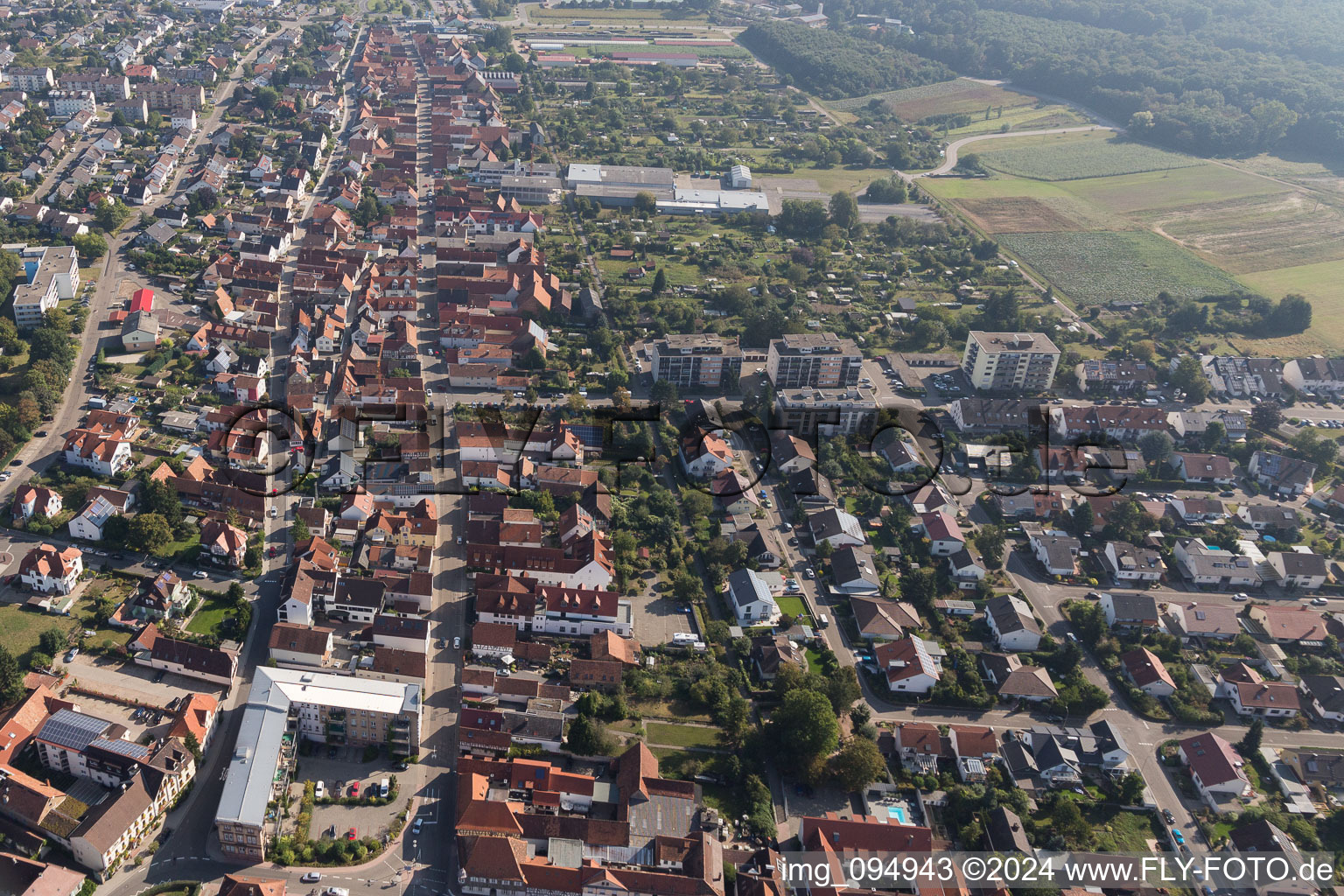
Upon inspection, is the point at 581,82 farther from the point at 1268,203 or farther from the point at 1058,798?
the point at 1058,798

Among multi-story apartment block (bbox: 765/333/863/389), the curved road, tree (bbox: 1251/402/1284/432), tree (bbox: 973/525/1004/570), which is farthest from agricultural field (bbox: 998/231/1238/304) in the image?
tree (bbox: 973/525/1004/570)

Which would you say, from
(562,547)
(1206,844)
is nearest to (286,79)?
(562,547)

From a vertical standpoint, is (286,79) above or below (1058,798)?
above

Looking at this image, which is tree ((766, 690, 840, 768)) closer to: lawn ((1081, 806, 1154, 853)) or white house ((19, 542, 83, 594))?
lawn ((1081, 806, 1154, 853))

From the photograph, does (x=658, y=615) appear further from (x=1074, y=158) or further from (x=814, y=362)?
(x=1074, y=158)

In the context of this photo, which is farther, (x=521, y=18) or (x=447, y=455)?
(x=521, y=18)

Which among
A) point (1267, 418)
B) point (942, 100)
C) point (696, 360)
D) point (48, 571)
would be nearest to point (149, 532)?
point (48, 571)
